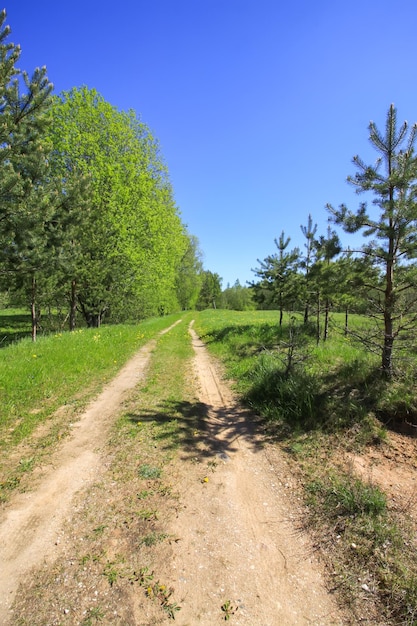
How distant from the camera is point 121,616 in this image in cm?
245

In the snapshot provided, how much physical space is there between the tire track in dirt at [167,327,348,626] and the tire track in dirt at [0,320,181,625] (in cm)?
136

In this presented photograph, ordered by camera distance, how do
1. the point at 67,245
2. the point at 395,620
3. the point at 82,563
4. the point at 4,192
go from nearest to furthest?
the point at 395,620, the point at 82,563, the point at 4,192, the point at 67,245

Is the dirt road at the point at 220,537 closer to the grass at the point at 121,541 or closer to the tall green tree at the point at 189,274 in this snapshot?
the grass at the point at 121,541

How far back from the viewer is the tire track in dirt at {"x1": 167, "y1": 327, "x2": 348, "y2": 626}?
2.52m

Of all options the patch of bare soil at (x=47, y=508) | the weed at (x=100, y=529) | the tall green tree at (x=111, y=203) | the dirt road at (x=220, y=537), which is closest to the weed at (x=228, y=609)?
the dirt road at (x=220, y=537)

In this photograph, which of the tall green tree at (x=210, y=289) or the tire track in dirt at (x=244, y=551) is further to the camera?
the tall green tree at (x=210, y=289)

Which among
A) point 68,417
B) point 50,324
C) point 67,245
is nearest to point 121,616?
point 68,417

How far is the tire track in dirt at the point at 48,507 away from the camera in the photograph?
285 cm

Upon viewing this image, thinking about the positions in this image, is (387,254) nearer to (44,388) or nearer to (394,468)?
(394,468)

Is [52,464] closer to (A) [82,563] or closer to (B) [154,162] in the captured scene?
(A) [82,563]

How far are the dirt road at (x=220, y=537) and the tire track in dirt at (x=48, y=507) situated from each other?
0.03ft

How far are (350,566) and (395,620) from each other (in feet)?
1.62

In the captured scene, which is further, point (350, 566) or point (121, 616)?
point (350, 566)

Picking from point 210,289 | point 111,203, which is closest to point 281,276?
point 111,203
